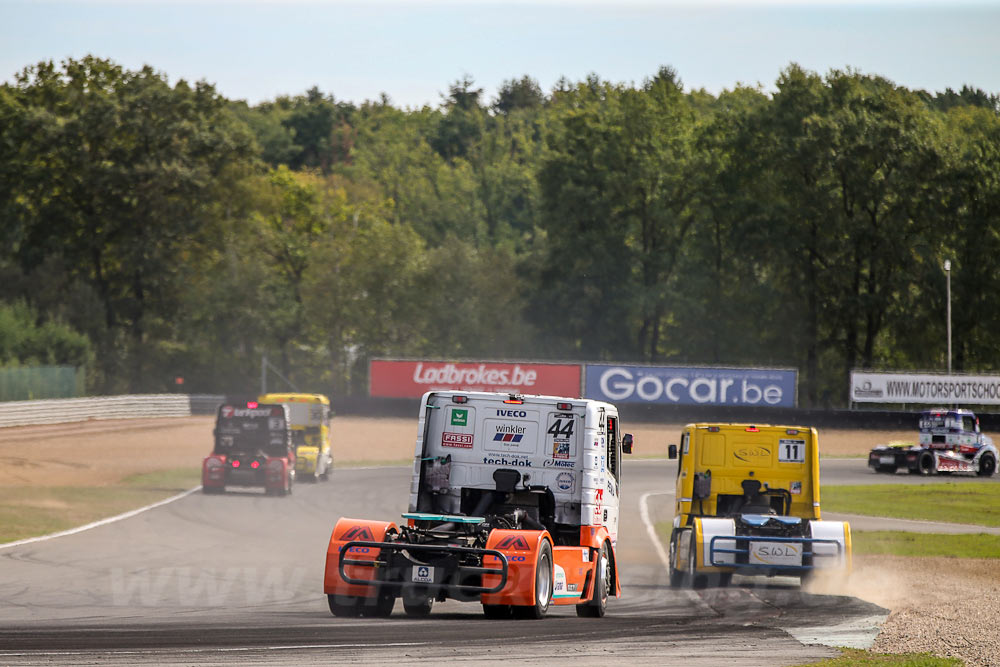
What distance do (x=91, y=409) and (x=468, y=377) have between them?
1790 cm

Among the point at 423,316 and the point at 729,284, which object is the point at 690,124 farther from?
the point at 423,316

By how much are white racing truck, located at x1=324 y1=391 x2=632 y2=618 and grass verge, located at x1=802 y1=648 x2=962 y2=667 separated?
3398mm

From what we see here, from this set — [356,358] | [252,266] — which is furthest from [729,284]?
[252,266]

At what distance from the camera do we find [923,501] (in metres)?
40.0

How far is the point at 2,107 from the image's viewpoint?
82.7m

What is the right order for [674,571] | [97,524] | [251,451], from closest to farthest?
[674,571], [97,524], [251,451]

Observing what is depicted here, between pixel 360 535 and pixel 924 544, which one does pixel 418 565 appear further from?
pixel 924 544

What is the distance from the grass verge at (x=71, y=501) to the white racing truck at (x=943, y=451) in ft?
79.0

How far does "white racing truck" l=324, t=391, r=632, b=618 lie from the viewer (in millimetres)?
14422

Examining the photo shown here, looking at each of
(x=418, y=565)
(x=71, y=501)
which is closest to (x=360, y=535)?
(x=418, y=565)

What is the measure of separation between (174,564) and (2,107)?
6900 centimetres

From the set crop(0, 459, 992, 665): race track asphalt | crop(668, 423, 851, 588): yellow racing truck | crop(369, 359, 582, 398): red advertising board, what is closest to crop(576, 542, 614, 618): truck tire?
crop(0, 459, 992, 665): race track asphalt

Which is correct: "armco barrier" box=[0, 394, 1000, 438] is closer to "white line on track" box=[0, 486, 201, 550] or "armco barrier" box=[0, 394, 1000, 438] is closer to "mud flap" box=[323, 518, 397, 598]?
"white line on track" box=[0, 486, 201, 550]

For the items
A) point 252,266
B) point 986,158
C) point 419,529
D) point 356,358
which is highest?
point 986,158
